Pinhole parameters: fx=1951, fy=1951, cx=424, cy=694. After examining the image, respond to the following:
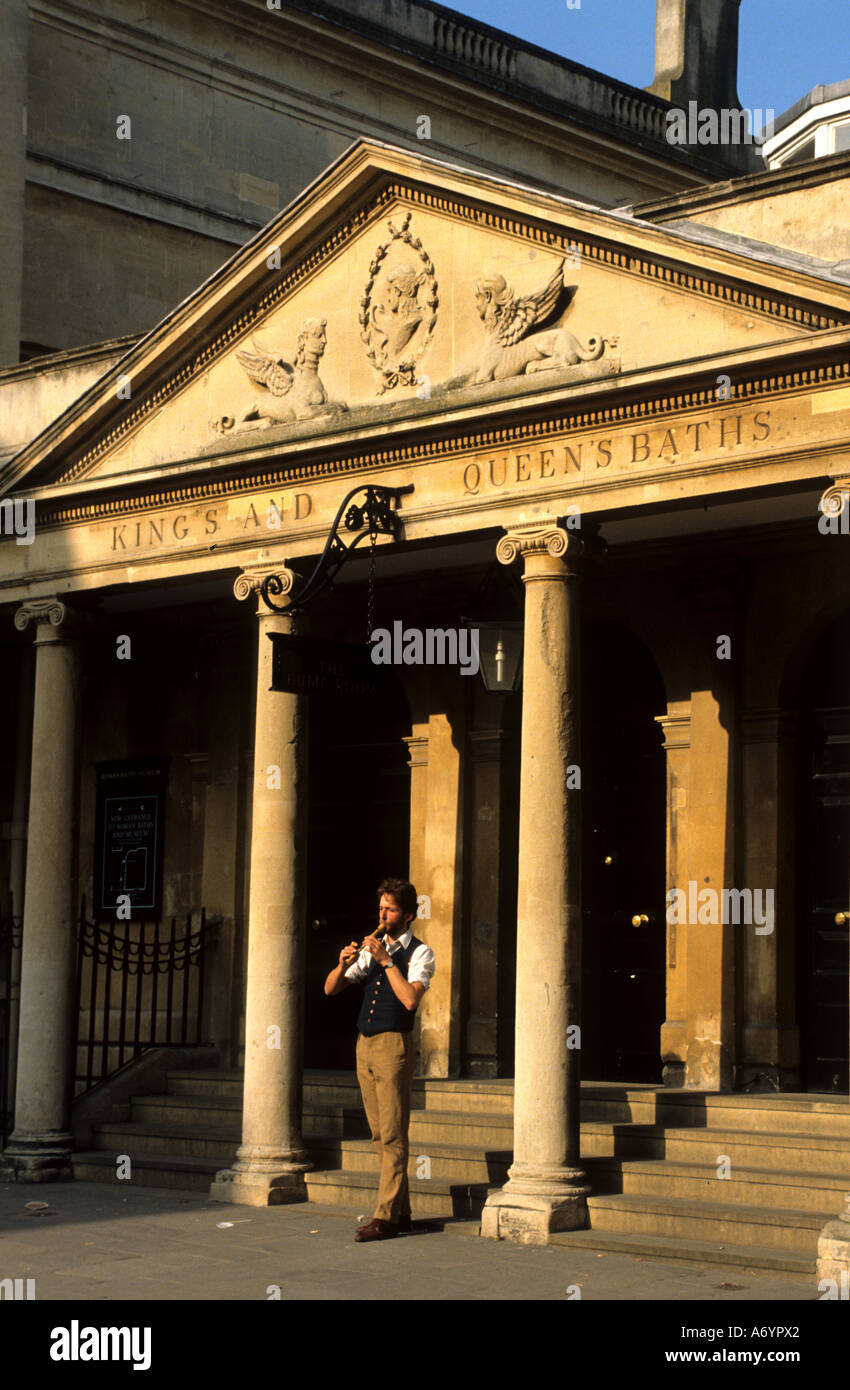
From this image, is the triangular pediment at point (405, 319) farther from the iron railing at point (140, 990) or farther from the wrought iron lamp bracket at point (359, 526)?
the iron railing at point (140, 990)

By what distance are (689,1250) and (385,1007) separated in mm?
2082

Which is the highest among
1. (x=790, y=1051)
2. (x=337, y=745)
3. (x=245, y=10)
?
(x=245, y=10)

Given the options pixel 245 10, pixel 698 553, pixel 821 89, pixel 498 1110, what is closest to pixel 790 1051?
pixel 498 1110

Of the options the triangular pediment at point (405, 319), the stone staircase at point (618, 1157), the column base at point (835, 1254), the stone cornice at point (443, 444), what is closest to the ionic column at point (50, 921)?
the stone staircase at point (618, 1157)

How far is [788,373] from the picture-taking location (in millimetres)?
10195

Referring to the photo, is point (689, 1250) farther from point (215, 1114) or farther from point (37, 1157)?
point (37, 1157)

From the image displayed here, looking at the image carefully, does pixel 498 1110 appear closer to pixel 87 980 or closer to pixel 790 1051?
pixel 790 1051

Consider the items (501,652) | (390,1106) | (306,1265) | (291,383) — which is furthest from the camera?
(291,383)

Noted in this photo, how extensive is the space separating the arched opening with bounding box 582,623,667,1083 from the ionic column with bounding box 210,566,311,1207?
8.26 ft

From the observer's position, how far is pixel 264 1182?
1202cm

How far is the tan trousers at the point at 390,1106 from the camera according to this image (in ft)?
34.8

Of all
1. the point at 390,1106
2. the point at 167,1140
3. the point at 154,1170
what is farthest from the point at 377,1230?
the point at 167,1140
